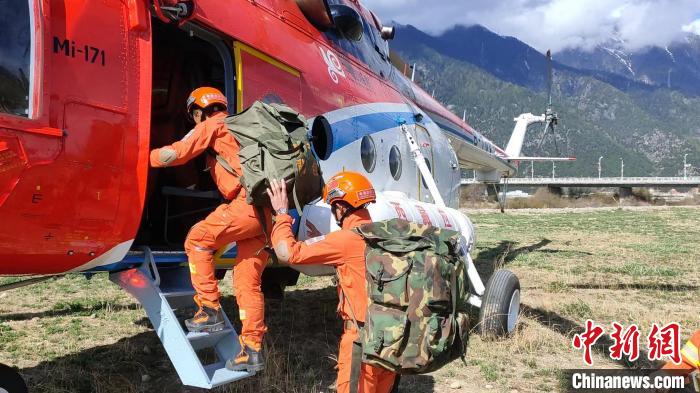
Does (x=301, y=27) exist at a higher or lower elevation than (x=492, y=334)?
higher

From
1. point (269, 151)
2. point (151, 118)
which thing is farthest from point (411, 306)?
point (151, 118)

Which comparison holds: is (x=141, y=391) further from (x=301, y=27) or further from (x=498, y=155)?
(x=498, y=155)

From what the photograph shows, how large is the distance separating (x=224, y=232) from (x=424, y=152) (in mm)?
5434

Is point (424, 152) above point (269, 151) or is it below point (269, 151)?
above

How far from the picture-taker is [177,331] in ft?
12.8

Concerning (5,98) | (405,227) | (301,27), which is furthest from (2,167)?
(301,27)

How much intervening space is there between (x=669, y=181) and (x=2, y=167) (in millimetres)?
102074

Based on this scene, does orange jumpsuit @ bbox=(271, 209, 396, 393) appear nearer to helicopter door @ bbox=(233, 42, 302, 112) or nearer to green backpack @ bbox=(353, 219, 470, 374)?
green backpack @ bbox=(353, 219, 470, 374)

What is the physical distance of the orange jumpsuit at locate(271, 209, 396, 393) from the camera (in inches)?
141

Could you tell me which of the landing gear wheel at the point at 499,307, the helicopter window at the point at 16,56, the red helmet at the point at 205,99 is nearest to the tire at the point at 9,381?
the helicopter window at the point at 16,56

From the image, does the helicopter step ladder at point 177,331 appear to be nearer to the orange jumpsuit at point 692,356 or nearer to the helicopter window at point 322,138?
the helicopter window at point 322,138

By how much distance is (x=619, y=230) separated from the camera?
2219cm

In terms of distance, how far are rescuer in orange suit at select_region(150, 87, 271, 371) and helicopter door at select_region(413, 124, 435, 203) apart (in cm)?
475

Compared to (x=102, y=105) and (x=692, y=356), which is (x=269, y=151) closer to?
(x=102, y=105)
